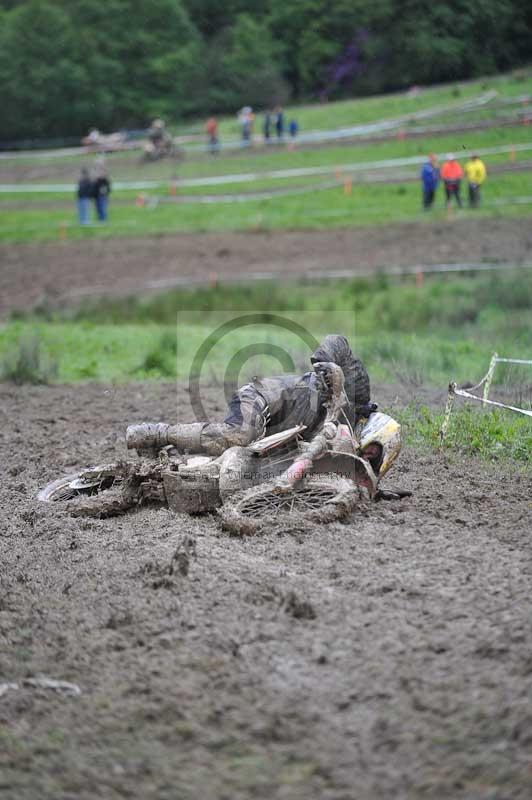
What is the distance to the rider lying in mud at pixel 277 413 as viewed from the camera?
27.9 feet

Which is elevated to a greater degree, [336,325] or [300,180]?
[300,180]

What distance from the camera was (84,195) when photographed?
34.6m

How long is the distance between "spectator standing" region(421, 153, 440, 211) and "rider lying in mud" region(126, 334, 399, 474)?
21949mm

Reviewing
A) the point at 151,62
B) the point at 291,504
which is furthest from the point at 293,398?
the point at 151,62

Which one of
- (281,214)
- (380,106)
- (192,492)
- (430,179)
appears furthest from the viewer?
(380,106)

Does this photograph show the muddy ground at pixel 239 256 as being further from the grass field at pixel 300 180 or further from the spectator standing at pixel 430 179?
the grass field at pixel 300 180

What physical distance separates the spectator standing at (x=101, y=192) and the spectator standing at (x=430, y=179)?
10.3 metres

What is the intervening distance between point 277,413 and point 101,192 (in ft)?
90.9

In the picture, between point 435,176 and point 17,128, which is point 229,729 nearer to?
point 435,176

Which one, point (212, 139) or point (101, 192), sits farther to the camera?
point (212, 139)

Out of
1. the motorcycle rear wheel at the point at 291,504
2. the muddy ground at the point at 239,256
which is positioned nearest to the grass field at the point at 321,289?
the muddy ground at the point at 239,256

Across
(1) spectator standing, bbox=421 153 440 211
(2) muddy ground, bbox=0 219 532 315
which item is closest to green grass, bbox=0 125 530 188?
(1) spectator standing, bbox=421 153 440 211

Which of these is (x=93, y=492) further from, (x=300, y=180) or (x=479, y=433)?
(x=300, y=180)

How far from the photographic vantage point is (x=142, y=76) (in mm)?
62344
